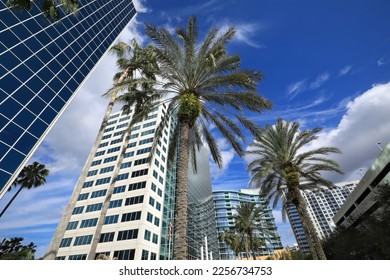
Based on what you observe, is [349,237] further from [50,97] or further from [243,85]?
[50,97]

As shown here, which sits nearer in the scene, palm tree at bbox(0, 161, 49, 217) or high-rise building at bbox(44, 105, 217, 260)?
palm tree at bbox(0, 161, 49, 217)

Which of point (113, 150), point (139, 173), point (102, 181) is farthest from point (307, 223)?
point (113, 150)

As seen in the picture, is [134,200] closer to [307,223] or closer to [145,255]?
[145,255]

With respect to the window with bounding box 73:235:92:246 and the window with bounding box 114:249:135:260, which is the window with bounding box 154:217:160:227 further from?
the window with bounding box 73:235:92:246

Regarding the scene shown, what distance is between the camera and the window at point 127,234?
3460 centimetres

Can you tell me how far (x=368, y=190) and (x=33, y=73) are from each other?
4066cm

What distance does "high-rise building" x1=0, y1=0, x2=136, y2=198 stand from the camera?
1689 cm

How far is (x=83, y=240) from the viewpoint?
37.8 m

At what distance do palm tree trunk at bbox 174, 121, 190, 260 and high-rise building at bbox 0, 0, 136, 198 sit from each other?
50.2ft

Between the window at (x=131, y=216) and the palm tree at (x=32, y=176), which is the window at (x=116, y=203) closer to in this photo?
the window at (x=131, y=216)

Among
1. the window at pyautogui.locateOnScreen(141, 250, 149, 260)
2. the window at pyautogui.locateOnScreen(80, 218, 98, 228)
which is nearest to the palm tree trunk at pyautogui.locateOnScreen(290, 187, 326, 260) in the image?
the window at pyautogui.locateOnScreen(141, 250, 149, 260)

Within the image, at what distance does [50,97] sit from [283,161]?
24233mm

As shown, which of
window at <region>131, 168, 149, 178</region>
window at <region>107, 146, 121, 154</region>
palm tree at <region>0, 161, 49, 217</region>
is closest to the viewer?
palm tree at <region>0, 161, 49, 217</region>

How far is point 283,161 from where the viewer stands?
17703 mm
